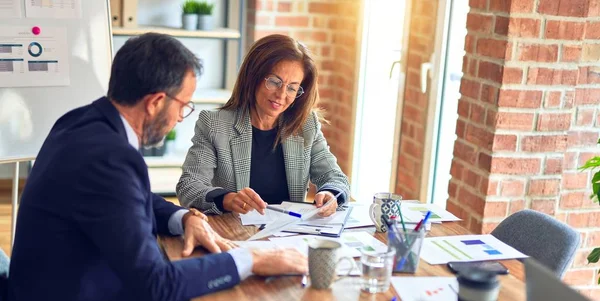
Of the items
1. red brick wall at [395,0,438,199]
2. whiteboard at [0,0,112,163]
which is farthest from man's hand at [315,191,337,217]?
whiteboard at [0,0,112,163]

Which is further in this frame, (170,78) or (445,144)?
(445,144)

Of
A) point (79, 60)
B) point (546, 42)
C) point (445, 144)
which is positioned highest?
point (546, 42)

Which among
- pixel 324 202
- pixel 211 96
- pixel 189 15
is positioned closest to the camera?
pixel 324 202

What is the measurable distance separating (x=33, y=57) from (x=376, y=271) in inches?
85.9

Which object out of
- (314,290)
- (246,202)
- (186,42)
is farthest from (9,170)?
A: (314,290)

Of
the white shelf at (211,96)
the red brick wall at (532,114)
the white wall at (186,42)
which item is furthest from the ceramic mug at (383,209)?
the white wall at (186,42)

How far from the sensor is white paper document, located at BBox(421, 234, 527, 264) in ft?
6.09

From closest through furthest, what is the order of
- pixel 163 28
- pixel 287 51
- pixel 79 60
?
pixel 287 51 < pixel 79 60 < pixel 163 28

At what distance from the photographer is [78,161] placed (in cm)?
151

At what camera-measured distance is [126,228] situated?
4.88 feet

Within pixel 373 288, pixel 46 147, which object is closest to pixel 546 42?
pixel 373 288

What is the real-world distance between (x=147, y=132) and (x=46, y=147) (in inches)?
8.8

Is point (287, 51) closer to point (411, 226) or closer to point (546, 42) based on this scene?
point (411, 226)

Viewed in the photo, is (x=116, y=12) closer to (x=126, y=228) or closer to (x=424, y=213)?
(x=424, y=213)
